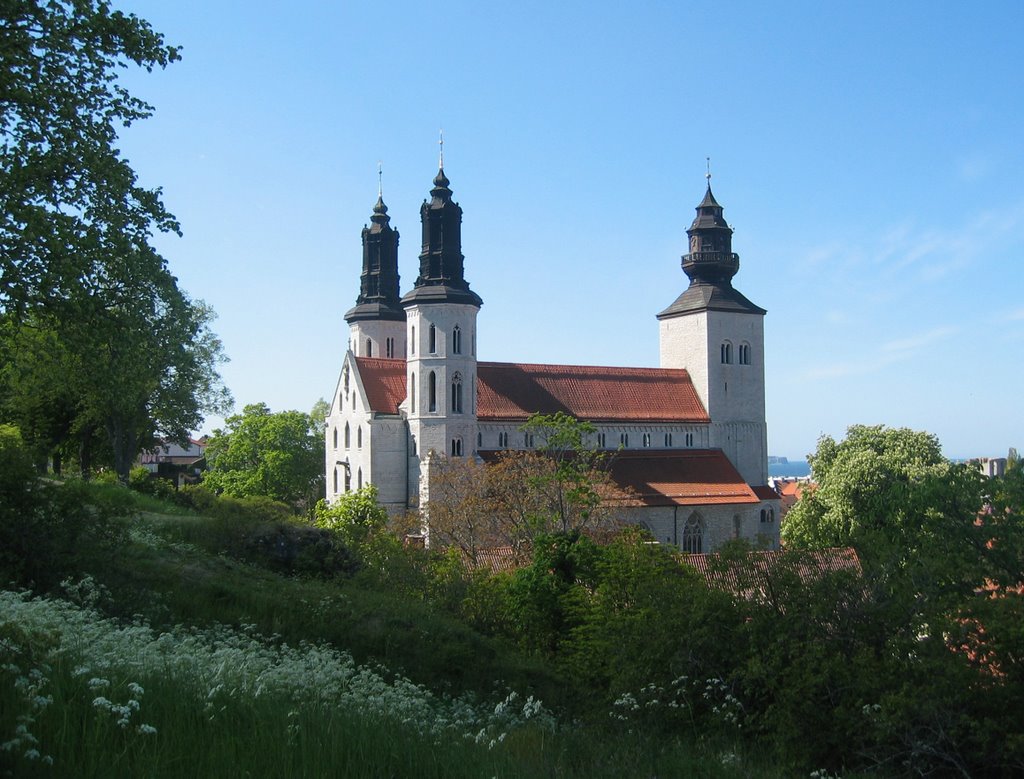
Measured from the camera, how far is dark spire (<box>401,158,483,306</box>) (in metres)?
40.2

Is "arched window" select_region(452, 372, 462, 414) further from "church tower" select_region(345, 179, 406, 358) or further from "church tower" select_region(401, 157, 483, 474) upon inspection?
"church tower" select_region(345, 179, 406, 358)

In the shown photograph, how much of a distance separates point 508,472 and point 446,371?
948 cm

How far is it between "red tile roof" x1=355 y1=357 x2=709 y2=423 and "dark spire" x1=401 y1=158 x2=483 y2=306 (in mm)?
3920

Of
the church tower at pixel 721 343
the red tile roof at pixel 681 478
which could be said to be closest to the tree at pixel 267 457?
the red tile roof at pixel 681 478

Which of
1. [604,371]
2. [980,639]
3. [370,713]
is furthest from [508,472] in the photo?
[370,713]

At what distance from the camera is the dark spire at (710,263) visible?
49.7 metres

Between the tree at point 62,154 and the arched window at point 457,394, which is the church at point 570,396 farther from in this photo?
the tree at point 62,154

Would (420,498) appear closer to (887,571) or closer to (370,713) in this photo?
(887,571)

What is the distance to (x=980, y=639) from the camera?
9141 mm

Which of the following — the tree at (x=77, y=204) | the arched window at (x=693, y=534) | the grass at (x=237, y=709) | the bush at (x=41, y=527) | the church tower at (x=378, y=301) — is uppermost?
the church tower at (x=378, y=301)

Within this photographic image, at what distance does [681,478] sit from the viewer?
44219 millimetres

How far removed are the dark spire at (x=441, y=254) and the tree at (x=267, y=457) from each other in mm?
15053

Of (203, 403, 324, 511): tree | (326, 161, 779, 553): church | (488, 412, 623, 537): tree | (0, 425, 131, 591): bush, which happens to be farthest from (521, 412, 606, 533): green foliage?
(203, 403, 324, 511): tree

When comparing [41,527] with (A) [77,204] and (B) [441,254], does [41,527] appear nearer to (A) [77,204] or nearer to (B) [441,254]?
(A) [77,204]
